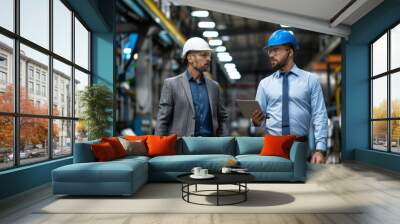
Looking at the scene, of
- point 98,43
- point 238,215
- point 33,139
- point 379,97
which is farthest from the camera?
point 379,97

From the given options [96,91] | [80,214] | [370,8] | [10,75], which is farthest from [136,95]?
[80,214]

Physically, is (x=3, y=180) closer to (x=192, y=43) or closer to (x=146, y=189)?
(x=146, y=189)

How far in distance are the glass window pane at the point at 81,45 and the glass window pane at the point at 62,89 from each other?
2.09 ft

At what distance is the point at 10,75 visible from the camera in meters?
5.38

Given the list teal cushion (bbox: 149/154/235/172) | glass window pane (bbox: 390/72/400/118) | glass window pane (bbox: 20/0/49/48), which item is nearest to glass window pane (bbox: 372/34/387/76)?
glass window pane (bbox: 390/72/400/118)

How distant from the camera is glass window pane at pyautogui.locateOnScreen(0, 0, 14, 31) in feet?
16.9

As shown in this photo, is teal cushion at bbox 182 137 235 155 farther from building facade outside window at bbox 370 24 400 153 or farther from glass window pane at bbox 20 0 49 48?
building facade outside window at bbox 370 24 400 153

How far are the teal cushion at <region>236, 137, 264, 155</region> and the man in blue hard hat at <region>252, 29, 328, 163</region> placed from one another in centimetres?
262

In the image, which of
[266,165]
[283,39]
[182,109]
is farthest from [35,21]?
[283,39]

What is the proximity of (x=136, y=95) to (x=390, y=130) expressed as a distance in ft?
32.4

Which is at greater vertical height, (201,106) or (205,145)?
(201,106)

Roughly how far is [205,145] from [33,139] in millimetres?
2482

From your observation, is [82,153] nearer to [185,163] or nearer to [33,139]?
[33,139]

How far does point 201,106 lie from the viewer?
605cm
